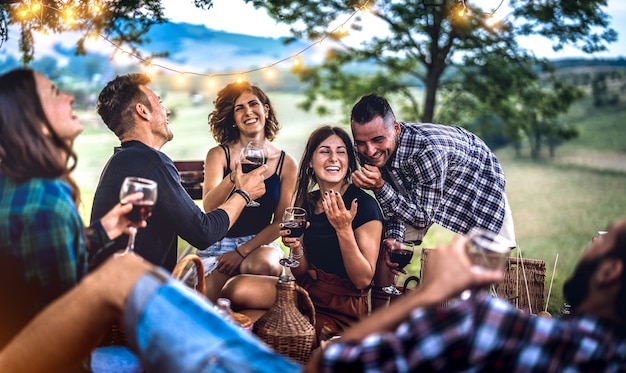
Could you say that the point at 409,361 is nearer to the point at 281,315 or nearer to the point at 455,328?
the point at 455,328

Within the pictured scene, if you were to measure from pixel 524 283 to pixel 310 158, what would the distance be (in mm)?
1664

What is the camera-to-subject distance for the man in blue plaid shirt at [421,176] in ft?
14.6

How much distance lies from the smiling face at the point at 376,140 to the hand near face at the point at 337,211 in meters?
0.37

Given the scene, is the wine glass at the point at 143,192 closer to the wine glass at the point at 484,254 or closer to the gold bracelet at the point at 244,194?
the gold bracelet at the point at 244,194

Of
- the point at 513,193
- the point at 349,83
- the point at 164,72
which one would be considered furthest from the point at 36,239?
the point at 513,193

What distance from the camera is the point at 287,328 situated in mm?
3783

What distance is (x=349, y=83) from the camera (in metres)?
8.37

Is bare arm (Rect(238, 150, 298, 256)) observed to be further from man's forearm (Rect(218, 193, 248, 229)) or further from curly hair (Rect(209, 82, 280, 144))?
man's forearm (Rect(218, 193, 248, 229))

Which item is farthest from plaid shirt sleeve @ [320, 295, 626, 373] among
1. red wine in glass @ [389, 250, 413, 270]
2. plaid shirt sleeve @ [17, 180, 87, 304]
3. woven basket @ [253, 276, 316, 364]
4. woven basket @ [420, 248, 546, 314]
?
woven basket @ [420, 248, 546, 314]

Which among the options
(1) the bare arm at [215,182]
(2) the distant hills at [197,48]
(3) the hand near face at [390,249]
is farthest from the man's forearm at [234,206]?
(2) the distant hills at [197,48]

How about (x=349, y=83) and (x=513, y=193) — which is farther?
(x=513, y=193)

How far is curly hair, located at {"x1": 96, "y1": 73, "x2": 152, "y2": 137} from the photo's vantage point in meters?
3.83

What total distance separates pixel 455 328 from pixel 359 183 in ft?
7.90

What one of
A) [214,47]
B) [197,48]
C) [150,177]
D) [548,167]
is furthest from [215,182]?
[548,167]
